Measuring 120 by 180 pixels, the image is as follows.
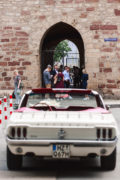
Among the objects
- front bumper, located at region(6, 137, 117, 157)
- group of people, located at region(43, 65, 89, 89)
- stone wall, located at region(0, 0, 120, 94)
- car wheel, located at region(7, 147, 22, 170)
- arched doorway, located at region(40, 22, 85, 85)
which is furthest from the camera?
arched doorway, located at region(40, 22, 85, 85)

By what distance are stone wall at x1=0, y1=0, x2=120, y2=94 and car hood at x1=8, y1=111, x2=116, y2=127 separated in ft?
52.8

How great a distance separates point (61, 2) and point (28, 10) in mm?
1621

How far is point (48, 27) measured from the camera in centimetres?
2273

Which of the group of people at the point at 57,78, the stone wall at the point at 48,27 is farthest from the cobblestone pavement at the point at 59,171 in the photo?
the stone wall at the point at 48,27

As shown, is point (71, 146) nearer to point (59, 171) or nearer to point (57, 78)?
point (59, 171)

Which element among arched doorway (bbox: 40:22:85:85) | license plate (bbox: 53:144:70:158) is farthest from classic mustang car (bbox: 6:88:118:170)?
arched doorway (bbox: 40:22:85:85)

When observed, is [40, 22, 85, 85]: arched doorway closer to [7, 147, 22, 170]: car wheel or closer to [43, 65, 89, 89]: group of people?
[43, 65, 89, 89]: group of people

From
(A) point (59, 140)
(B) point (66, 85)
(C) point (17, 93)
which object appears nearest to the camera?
(A) point (59, 140)

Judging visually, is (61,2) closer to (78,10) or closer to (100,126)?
(78,10)

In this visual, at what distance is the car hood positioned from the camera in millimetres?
6180

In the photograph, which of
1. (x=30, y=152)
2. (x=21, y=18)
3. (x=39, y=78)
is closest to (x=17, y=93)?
(x=39, y=78)

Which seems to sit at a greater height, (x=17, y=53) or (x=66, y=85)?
(x=17, y=53)

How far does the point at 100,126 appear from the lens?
614cm

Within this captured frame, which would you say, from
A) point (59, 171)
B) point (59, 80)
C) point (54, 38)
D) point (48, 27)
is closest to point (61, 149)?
point (59, 171)
